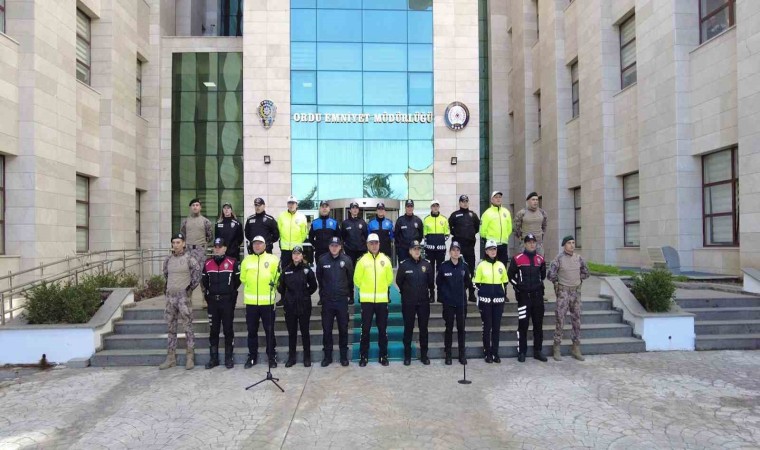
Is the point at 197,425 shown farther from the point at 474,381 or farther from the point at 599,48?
the point at 599,48

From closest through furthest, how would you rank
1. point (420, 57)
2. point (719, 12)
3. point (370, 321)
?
1. point (370, 321)
2. point (719, 12)
3. point (420, 57)

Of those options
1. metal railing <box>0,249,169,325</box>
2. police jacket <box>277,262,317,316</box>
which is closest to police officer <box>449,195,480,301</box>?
police jacket <box>277,262,317,316</box>

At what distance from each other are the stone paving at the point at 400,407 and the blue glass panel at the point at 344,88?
570 inches

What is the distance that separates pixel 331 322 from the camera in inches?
312

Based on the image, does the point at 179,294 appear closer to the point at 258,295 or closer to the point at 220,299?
the point at 220,299

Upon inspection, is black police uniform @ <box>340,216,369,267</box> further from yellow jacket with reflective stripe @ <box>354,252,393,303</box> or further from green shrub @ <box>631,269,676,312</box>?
green shrub @ <box>631,269,676,312</box>

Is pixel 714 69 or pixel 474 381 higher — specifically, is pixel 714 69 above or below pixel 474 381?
above

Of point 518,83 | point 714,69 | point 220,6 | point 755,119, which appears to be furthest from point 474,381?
point 220,6

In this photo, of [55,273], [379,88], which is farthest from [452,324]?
[379,88]

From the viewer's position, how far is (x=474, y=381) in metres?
7.02

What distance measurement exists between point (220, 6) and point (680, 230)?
2754 cm

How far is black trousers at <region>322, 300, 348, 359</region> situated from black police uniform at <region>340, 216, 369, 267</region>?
1963 millimetres

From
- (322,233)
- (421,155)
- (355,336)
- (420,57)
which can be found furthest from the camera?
(420,57)

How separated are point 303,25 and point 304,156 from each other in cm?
534
